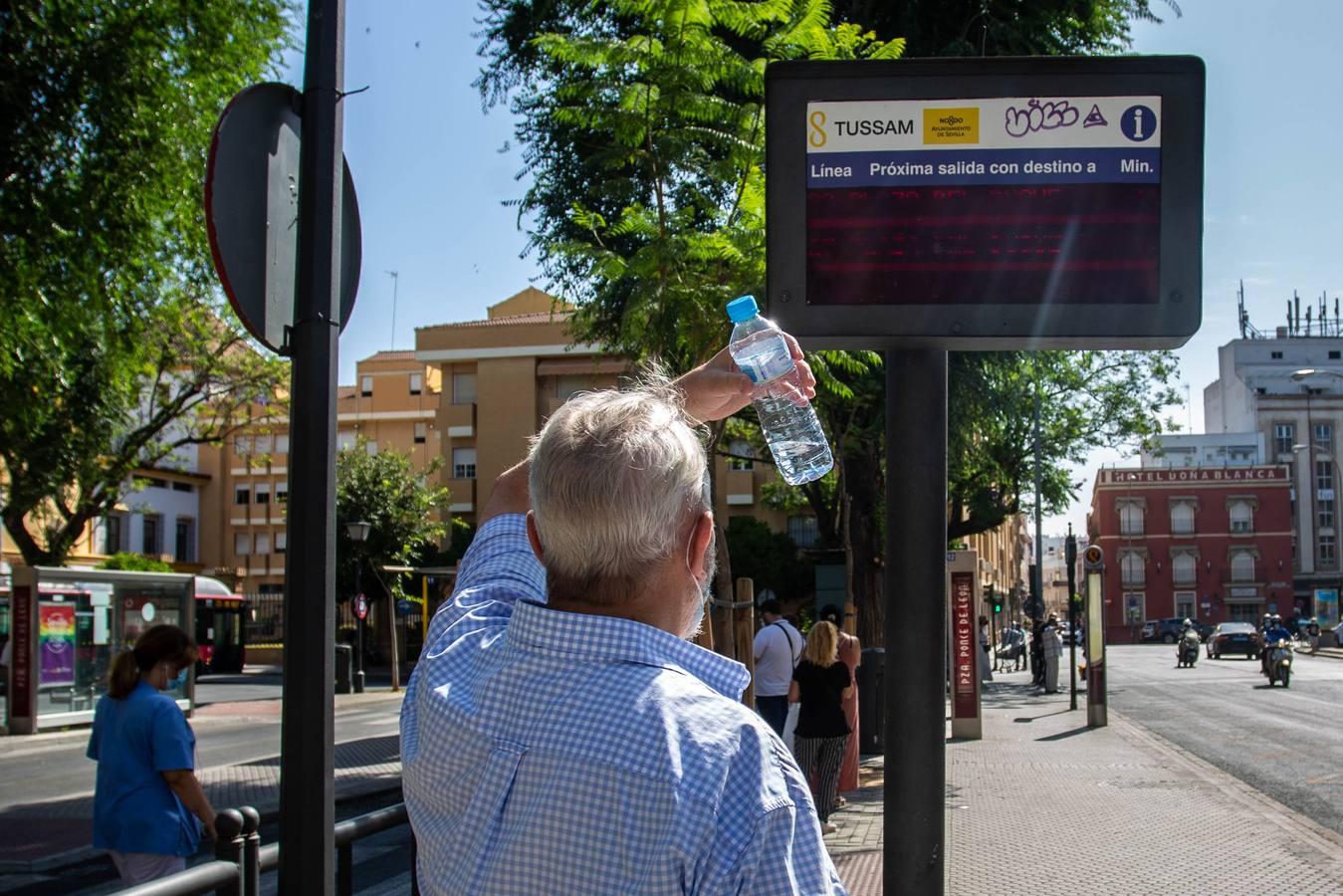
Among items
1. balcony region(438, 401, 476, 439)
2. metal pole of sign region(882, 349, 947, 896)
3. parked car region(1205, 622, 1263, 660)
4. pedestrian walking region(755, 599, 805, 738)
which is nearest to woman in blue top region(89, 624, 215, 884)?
metal pole of sign region(882, 349, 947, 896)

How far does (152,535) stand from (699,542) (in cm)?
6317

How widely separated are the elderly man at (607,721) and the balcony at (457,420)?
51826mm

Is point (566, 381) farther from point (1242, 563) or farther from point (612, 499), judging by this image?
point (1242, 563)

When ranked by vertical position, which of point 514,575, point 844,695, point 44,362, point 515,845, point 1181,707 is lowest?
point 1181,707

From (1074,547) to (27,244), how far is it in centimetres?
1919

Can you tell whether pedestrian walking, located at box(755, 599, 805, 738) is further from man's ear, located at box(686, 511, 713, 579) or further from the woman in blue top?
man's ear, located at box(686, 511, 713, 579)

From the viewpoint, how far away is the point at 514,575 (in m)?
1.89

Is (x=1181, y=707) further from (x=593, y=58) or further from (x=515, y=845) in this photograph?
(x=515, y=845)

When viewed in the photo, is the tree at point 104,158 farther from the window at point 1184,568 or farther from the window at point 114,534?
the window at point 1184,568

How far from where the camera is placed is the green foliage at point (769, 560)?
43625mm

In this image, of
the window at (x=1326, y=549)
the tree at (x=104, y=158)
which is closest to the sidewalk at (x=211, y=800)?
the tree at (x=104, y=158)

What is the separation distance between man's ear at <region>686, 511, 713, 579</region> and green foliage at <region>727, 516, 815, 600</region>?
4157 cm

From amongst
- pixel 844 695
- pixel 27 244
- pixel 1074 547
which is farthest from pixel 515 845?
pixel 1074 547

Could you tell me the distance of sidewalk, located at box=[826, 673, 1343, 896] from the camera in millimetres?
8391
